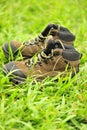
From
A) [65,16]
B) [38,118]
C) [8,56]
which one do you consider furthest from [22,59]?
[65,16]

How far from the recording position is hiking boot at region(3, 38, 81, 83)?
113 inches

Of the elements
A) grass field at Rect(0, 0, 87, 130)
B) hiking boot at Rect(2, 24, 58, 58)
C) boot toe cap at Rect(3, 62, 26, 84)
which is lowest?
grass field at Rect(0, 0, 87, 130)

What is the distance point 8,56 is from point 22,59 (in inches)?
5.1

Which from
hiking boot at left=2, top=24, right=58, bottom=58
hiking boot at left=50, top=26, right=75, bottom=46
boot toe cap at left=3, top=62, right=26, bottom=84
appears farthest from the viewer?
hiking boot at left=2, top=24, right=58, bottom=58

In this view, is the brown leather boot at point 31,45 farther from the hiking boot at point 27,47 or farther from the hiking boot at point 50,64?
the hiking boot at point 50,64

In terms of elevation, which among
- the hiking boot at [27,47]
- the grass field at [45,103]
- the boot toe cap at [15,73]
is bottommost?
the grass field at [45,103]

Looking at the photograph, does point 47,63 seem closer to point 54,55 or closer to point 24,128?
point 54,55

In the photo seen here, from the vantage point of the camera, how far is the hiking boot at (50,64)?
288cm

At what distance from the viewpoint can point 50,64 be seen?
2930 mm

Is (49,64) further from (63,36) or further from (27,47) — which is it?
(27,47)

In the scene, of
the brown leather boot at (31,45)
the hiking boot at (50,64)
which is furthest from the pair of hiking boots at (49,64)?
the brown leather boot at (31,45)

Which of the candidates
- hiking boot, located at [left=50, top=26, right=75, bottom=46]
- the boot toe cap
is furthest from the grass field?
hiking boot, located at [left=50, top=26, right=75, bottom=46]

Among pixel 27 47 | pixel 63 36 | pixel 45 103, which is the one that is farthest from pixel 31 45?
pixel 45 103

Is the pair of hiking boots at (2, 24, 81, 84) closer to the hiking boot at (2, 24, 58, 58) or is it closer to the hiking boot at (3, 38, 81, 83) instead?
the hiking boot at (3, 38, 81, 83)
